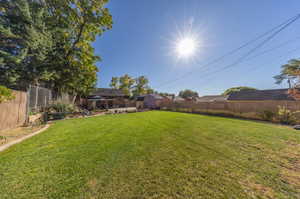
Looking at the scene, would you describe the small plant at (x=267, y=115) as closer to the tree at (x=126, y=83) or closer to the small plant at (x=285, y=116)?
the small plant at (x=285, y=116)

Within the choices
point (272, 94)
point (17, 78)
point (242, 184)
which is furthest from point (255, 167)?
point (272, 94)

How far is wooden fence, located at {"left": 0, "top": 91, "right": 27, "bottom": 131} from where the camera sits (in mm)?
4234

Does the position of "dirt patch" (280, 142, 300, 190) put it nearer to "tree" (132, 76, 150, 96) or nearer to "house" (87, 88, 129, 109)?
"house" (87, 88, 129, 109)

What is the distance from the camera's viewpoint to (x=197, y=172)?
1939 millimetres

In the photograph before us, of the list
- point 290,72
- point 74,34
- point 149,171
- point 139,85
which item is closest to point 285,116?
point 290,72

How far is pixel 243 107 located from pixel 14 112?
52.9ft

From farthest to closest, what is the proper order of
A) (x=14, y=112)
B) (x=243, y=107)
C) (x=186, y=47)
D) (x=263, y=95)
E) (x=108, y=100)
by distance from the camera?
(x=108, y=100), (x=263, y=95), (x=186, y=47), (x=243, y=107), (x=14, y=112)

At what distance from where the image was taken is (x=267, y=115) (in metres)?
8.02

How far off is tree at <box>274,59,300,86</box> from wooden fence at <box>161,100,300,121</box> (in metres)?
2.01

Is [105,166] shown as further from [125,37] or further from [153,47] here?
[153,47]

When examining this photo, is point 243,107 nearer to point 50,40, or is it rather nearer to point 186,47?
point 186,47

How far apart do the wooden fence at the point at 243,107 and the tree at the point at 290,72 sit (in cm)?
201

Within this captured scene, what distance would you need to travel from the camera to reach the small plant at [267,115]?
307 inches

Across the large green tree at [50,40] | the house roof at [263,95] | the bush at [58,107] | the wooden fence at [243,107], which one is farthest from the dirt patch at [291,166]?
the house roof at [263,95]
